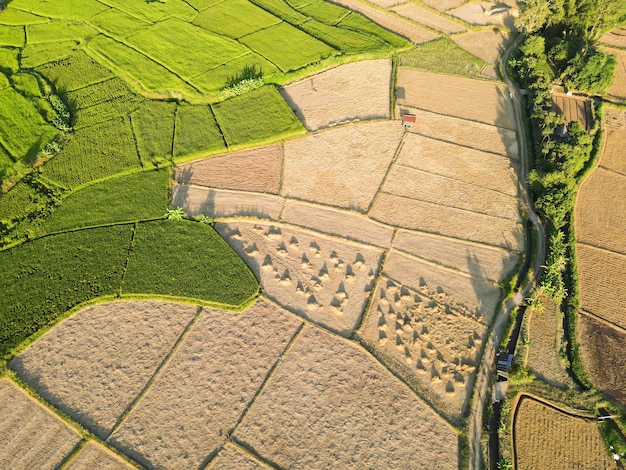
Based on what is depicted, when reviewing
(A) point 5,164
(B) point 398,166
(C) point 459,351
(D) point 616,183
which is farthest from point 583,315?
(A) point 5,164

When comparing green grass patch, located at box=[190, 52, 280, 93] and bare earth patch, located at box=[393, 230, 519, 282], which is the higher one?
green grass patch, located at box=[190, 52, 280, 93]

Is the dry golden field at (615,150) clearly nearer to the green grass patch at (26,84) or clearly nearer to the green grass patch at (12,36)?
the green grass patch at (26,84)

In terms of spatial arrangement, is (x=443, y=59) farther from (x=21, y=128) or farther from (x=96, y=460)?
(x=96, y=460)

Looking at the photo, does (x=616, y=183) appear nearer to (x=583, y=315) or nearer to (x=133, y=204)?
(x=583, y=315)

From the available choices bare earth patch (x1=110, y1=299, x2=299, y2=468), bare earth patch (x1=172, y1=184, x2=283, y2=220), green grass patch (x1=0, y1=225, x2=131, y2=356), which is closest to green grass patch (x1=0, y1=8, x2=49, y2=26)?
bare earth patch (x1=172, y1=184, x2=283, y2=220)

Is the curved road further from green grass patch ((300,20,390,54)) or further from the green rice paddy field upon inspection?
green grass patch ((300,20,390,54))

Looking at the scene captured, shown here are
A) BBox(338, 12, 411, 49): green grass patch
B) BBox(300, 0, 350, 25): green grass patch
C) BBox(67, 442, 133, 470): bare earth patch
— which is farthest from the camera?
BBox(300, 0, 350, 25): green grass patch

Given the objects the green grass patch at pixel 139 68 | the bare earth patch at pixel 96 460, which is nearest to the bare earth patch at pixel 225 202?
the green grass patch at pixel 139 68
